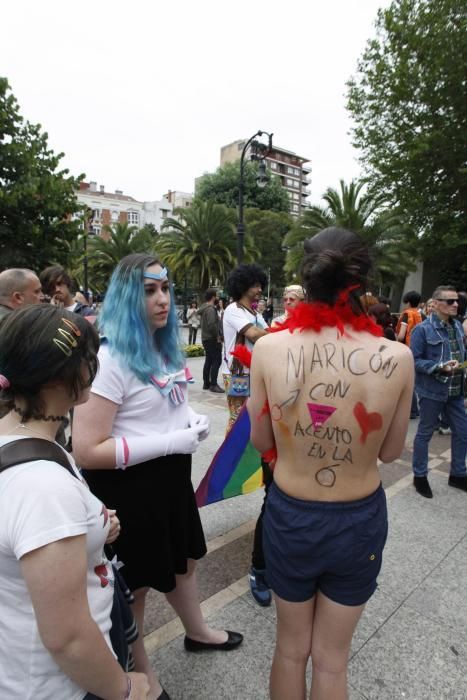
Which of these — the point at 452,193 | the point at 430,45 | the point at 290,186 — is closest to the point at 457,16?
the point at 430,45

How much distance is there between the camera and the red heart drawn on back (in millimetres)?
1338

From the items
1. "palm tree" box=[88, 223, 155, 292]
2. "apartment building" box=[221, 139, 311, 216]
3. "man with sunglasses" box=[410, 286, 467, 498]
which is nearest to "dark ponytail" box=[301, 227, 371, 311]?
"man with sunglasses" box=[410, 286, 467, 498]

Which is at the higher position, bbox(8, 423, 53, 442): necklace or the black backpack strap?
bbox(8, 423, 53, 442): necklace

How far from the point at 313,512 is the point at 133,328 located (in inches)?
38.8

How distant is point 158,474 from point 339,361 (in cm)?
89

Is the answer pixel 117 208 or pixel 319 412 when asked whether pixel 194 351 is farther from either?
pixel 117 208

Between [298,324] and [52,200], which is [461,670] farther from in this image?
[52,200]

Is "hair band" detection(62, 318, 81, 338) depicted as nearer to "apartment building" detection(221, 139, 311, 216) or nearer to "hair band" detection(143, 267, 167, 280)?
"hair band" detection(143, 267, 167, 280)

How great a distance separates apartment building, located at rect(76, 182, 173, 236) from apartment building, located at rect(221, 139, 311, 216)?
1464 centimetres

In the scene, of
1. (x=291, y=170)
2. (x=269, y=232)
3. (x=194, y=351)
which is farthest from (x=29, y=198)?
(x=291, y=170)

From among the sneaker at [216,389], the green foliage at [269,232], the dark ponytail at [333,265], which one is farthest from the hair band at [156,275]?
the green foliage at [269,232]

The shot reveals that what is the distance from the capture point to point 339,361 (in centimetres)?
134

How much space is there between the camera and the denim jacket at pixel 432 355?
380cm

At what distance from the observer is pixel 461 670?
1.97m
